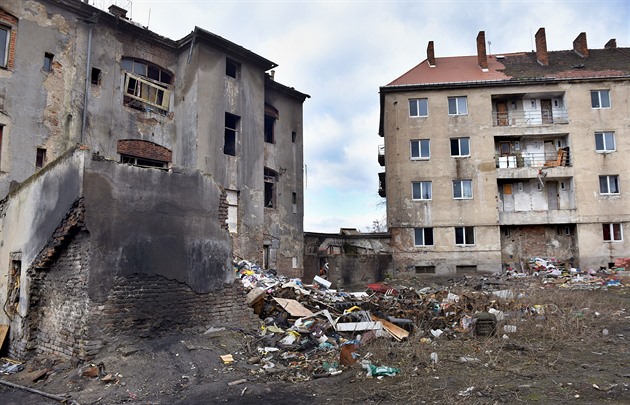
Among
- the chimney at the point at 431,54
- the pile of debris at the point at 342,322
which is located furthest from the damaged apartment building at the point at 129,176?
the chimney at the point at 431,54

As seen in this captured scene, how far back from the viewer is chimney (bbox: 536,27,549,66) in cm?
2872

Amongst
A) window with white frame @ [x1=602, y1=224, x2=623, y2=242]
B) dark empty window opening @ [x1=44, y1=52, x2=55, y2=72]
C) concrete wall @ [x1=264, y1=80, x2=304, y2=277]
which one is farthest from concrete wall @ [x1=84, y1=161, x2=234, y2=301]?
window with white frame @ [x1=602, y1=224, x2=623, y2=242]

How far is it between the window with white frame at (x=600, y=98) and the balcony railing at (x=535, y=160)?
10.2ft

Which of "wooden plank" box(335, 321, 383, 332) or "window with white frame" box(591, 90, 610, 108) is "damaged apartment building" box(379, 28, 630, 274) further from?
"wooden plank" box(335, 321, 383, 332)

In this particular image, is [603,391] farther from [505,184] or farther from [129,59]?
[505,184]

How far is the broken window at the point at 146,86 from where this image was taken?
18.0 m

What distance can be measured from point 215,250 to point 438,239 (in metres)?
19.0

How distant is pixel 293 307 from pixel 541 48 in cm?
2641

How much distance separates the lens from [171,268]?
9.03m

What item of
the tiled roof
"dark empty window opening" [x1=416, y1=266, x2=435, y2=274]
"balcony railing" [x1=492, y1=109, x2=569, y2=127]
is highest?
the tiled roof

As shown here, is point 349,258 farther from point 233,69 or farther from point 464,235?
point 233,69

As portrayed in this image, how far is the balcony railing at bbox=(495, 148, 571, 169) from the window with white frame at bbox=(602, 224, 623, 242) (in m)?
4.19

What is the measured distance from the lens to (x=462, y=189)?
26.8 m

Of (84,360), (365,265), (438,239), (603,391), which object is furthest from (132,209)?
(438,239)
